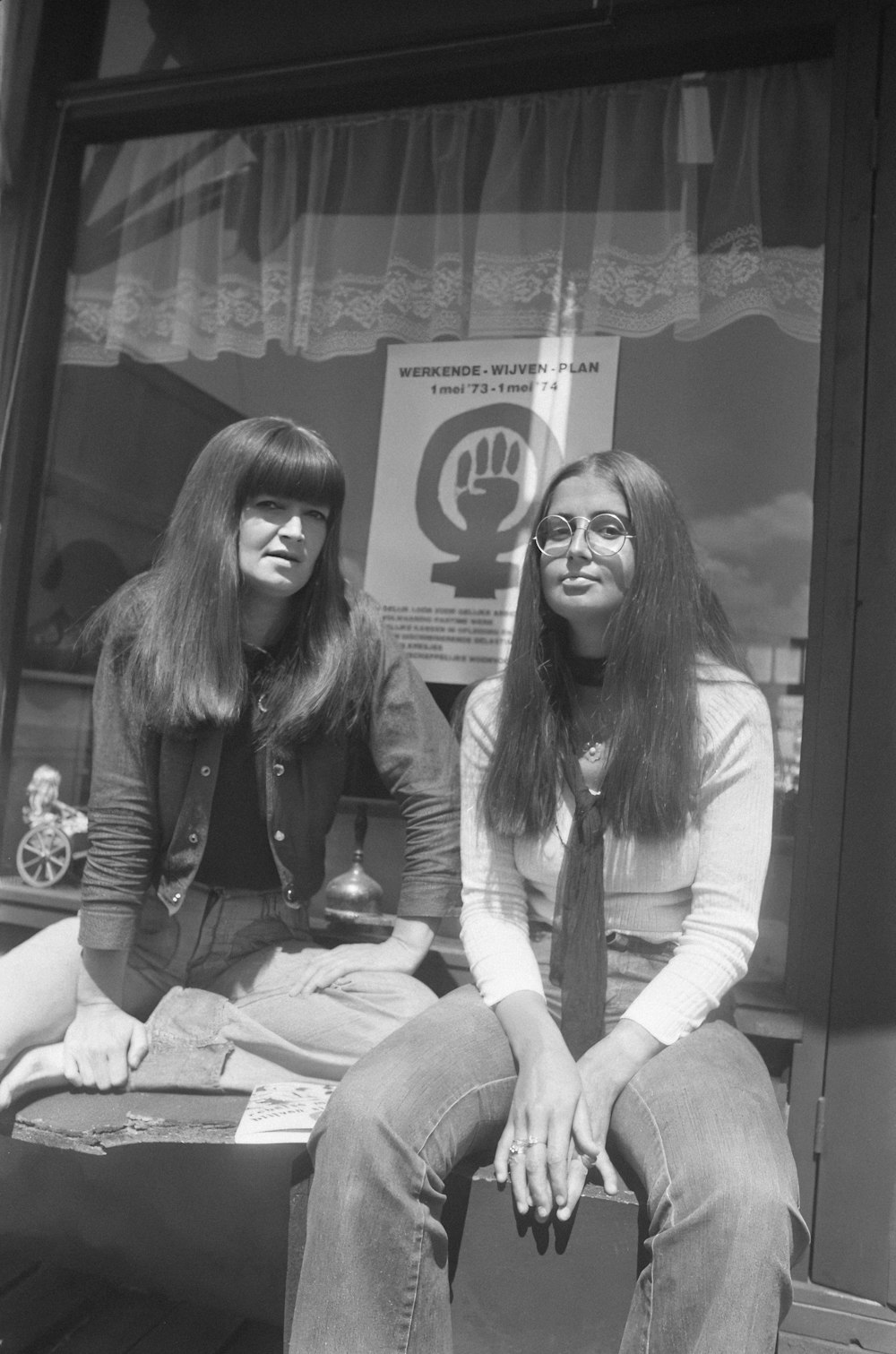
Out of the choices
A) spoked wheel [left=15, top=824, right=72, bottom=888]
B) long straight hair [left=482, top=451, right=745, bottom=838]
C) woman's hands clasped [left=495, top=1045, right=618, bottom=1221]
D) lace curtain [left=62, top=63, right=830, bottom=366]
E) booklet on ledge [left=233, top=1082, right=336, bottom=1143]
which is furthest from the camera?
spoked wheel [left=15, top=824, right=72, bottom=888]

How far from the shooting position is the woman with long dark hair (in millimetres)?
2166

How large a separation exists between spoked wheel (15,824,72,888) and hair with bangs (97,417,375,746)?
982 mm

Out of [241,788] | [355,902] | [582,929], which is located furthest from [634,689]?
[355,902]

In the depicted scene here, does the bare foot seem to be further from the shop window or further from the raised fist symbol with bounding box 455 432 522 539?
the raised fist symbol with bounding box 455 432 522 539

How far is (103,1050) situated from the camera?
2076 millimetres

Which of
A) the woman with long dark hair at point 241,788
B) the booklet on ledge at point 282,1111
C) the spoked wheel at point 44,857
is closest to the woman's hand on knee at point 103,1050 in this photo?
the woman with long dark hair at point 241,788

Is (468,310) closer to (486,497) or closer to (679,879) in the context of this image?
(486,497)

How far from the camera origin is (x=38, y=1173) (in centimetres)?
262

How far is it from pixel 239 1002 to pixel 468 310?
2.01 m

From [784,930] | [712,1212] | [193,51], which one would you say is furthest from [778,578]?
[193,51]

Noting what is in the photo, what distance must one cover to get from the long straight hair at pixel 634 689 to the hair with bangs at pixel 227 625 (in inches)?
15.9

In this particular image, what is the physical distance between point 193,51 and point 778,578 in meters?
2.40

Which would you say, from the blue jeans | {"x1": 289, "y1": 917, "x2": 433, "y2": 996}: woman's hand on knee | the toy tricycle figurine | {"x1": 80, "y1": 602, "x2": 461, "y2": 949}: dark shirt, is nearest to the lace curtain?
{"x1": 80, "y1": 602, "x2": 461, "y2": 949}: dark shirt

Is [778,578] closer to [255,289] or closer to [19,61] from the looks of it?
[255,289]
